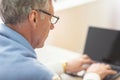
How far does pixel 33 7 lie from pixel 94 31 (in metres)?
1.02

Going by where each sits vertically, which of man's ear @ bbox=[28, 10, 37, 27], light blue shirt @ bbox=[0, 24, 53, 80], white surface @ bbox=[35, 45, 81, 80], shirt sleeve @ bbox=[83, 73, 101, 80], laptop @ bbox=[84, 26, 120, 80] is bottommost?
white surface @ bbox=[35, 45, 81, 80]

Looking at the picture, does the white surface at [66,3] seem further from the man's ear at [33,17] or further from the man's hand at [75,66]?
the man's ear at [33,17]

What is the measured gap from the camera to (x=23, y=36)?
0.86 metres

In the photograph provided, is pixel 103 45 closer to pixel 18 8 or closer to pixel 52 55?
pixel 52 55

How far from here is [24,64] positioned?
2.50 feet

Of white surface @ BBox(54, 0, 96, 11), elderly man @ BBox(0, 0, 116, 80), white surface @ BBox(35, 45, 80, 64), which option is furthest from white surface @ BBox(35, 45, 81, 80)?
elderly man @ BBox(0, 0, 116, 80)

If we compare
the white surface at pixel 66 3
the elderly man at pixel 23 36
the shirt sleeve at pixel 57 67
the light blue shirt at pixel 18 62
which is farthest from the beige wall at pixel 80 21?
the light blue shirt at pixel 18 62

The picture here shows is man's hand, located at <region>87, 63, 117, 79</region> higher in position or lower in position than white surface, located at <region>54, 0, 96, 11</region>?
lower

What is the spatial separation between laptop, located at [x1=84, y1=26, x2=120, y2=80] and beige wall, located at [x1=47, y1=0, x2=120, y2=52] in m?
0.19

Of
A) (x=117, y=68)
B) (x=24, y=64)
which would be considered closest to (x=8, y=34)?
(x=24, y=64)

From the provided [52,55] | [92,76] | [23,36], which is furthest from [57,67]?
[23,36]

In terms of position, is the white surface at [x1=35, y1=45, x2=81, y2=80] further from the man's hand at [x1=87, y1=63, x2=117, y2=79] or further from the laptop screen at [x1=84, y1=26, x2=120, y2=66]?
the man's hand at [x1=87, y1=63, x2=117, y2=79]

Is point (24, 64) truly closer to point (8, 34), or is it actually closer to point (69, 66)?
point (8, 34)

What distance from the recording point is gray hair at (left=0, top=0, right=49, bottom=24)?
32.0 inches
